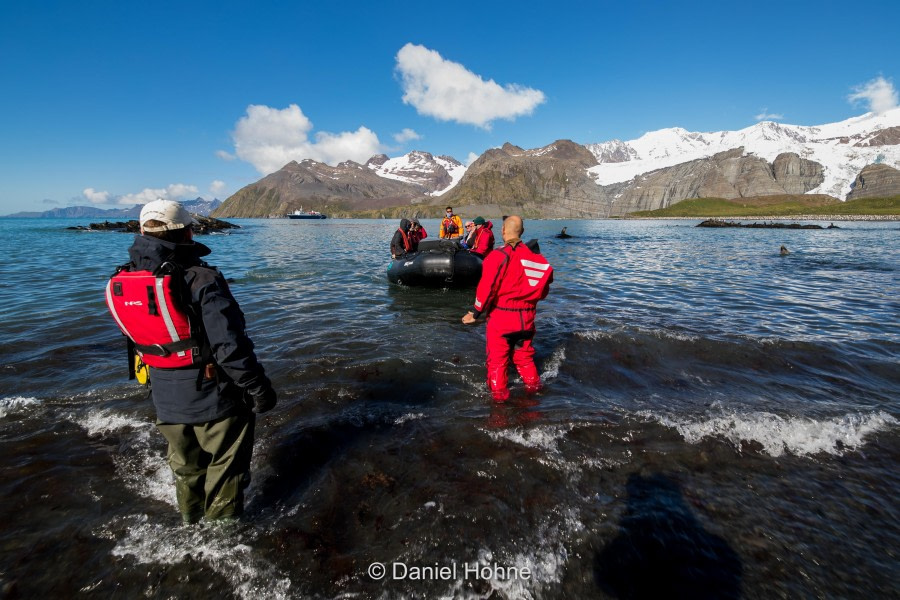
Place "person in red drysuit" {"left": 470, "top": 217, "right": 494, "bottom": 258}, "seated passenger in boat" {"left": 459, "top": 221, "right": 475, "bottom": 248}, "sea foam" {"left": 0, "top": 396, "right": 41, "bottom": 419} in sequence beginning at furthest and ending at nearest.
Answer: "seated passenger in boat" {"left": 459, "top": 221, "right": 475, "bottom": 248} → "person in red drysuit" {"left": 470, "top": 217, "right": 494, "bottom": 258} → "sea foam" {"left": 0, "top": 396, "right": 41, "bottom": 419}

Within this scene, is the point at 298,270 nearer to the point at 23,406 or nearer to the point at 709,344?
the point at 23,406

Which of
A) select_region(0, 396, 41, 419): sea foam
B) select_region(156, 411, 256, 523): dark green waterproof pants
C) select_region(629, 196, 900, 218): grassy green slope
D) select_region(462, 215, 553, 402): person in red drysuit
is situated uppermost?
select_region(629, 196, 900, 218): grassy green slope

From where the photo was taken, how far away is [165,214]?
317cm

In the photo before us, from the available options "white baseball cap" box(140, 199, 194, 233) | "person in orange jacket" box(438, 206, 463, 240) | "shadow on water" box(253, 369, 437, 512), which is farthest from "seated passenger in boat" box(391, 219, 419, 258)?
"white baseball cap" box(140, 199, 194, 233)

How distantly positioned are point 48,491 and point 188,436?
7.91 feet

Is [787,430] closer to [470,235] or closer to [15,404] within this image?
[15,404]

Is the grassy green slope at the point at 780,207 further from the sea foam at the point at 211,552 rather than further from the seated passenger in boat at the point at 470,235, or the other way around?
the sea foam at the point at 211,552

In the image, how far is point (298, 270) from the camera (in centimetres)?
2155

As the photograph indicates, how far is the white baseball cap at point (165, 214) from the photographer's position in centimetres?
311

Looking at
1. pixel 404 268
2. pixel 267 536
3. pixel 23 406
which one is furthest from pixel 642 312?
pixel 23 406

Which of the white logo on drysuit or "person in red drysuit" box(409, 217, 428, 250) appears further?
"person in red drysuit" box(409, 217, 428, 250)

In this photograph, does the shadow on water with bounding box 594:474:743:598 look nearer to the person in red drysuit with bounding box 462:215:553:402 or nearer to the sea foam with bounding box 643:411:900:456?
the sea foam with bounding box 643:411:900:456

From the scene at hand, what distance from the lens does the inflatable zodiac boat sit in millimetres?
14352

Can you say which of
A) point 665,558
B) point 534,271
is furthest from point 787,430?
point 534,271
